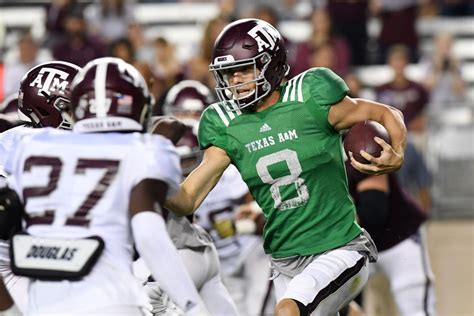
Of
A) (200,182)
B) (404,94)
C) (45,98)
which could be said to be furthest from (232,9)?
(200,182)

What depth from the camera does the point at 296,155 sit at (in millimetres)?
5164

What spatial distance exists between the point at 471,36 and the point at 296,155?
10.8m

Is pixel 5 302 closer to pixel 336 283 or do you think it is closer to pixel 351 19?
pixel 336 283

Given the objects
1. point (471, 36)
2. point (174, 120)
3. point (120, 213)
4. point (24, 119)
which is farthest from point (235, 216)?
point (471, 36)

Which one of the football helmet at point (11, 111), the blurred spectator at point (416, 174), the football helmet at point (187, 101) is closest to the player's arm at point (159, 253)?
the football helmet at point (11, 111)

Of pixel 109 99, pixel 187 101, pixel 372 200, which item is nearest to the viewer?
pixel 109 99

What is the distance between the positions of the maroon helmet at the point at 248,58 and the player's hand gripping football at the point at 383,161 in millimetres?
545

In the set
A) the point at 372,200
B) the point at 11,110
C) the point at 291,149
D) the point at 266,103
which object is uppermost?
the point at 266,103

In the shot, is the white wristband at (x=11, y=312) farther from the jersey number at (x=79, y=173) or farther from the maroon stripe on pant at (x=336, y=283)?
the maroon stripe on pant at (x=336, y=283)

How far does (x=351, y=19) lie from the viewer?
13.9 metres

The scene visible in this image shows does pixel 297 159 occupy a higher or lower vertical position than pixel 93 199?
lower

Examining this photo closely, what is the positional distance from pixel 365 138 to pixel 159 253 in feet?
4.67

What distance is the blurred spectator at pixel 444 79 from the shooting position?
1366 centimetres

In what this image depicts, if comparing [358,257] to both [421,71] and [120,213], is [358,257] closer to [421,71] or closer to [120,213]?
[120,213]
